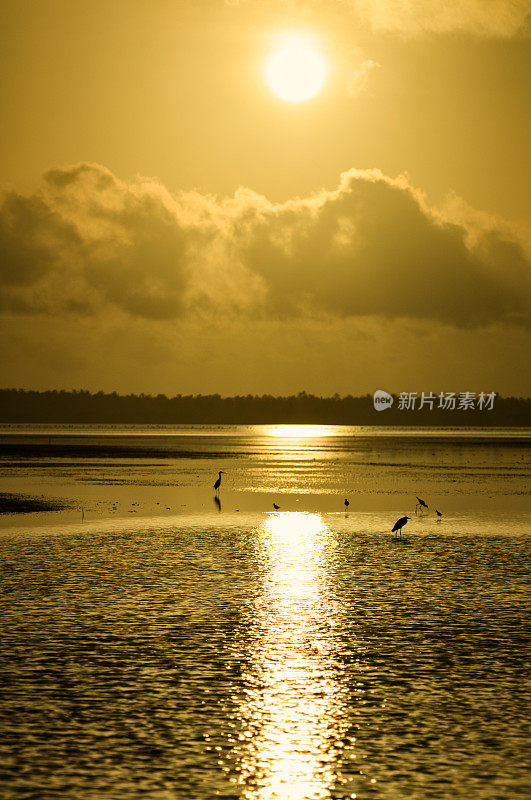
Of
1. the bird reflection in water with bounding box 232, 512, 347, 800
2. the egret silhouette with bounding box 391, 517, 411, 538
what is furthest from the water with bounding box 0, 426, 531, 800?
the egret silhouette with bounding box 391, 517, 411, 538

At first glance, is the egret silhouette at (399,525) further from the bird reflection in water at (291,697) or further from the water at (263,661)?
the bird reflection in water at (291,697)

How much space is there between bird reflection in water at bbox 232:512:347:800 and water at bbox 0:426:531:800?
0.11ft

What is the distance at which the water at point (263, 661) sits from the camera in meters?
10.0

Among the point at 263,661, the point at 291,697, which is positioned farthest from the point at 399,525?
the point at 291,697

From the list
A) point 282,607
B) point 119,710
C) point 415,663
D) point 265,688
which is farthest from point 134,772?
point 282,607

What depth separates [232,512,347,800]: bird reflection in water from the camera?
32.1ft

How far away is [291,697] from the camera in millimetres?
12570

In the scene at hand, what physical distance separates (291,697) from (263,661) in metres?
1.88

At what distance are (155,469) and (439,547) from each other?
41.3 metres

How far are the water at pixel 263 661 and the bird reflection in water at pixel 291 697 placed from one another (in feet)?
0.11

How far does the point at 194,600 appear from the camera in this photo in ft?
62.8

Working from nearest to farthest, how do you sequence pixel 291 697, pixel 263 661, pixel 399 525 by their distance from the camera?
Result: pixel 291 697, pixel 263 661, pixel 399 525

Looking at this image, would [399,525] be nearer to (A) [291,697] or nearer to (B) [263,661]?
(B) [263,661]

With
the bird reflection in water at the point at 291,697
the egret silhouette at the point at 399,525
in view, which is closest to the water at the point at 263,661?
the bird reflection in water at the point at 291,697
